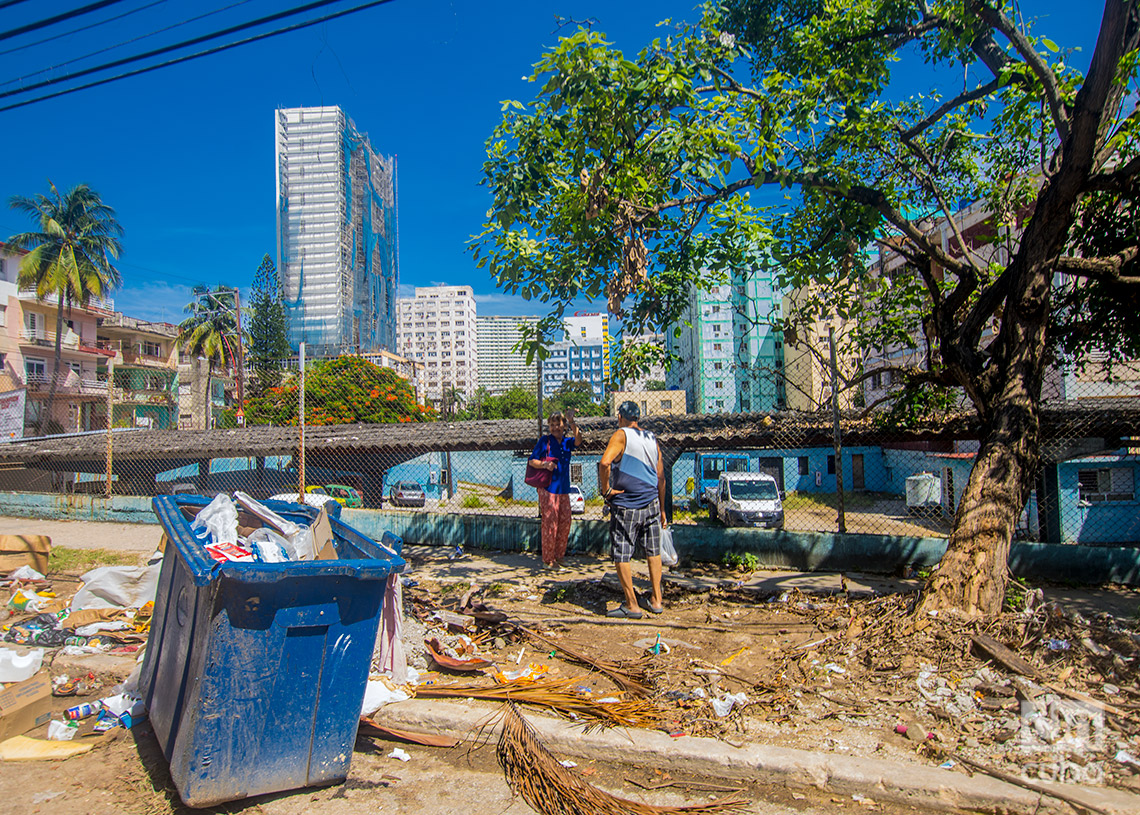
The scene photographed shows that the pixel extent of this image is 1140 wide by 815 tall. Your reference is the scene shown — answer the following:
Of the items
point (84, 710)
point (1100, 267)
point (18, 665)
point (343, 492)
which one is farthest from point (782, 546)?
point (343, 492)

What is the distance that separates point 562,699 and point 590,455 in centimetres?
1596

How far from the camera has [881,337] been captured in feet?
24.2

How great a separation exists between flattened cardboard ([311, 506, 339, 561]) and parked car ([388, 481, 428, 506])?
2313cm

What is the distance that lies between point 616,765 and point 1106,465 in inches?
595

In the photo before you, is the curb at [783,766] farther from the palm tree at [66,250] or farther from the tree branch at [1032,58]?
the palm tree at [66,250]

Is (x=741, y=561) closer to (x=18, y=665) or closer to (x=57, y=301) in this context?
(x=18, y=665)

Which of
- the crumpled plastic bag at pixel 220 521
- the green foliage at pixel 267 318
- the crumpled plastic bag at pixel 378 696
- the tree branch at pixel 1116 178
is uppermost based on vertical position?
the green foliage at pixel 267 318

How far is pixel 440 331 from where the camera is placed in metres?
147

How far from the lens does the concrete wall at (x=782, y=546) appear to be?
5992mm

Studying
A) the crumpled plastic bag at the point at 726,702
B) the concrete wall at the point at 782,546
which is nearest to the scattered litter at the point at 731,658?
the crumpled plastic bag at the point at 726,702

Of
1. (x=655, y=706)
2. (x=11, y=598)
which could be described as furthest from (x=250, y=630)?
(x=11, y=598)

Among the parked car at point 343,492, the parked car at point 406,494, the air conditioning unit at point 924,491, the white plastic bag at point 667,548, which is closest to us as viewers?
the white plastic bag at point 667,548

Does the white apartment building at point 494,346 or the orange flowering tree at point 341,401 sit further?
the white apartment building at point 494,346

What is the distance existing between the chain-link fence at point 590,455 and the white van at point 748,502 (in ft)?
0.15
